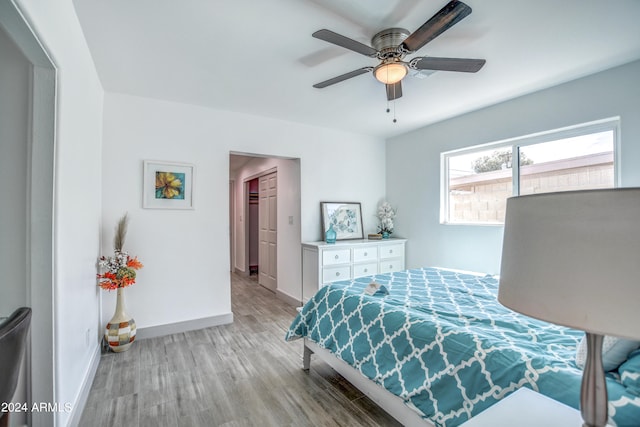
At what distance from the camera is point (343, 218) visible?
14.2ft

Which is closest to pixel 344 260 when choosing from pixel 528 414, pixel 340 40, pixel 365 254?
pixel 365 254

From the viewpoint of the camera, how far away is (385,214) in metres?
4.57

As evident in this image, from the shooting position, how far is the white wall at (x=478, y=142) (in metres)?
2.48

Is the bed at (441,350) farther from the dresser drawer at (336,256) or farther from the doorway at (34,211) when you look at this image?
the doorway at (34,211)

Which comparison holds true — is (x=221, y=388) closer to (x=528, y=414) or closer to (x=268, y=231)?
(x=528, y=414)

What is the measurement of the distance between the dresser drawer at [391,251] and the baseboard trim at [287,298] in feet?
4.40

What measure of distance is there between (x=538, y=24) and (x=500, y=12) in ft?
1.10

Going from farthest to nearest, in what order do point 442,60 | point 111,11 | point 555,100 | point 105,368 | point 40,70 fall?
point 555,100 < point 105,368 < point 442,60 < point 111,11 < point 40,70

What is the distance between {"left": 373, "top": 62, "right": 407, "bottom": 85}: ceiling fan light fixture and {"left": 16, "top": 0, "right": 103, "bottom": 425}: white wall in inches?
71.2

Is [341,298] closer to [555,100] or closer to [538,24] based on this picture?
[538,24]

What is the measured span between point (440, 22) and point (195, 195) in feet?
9.13

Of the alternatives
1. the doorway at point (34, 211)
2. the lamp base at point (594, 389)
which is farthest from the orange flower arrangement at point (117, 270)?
the lamp base at point (594, 389)

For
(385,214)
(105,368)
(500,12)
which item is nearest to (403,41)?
(500,12)

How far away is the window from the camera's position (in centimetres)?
272
